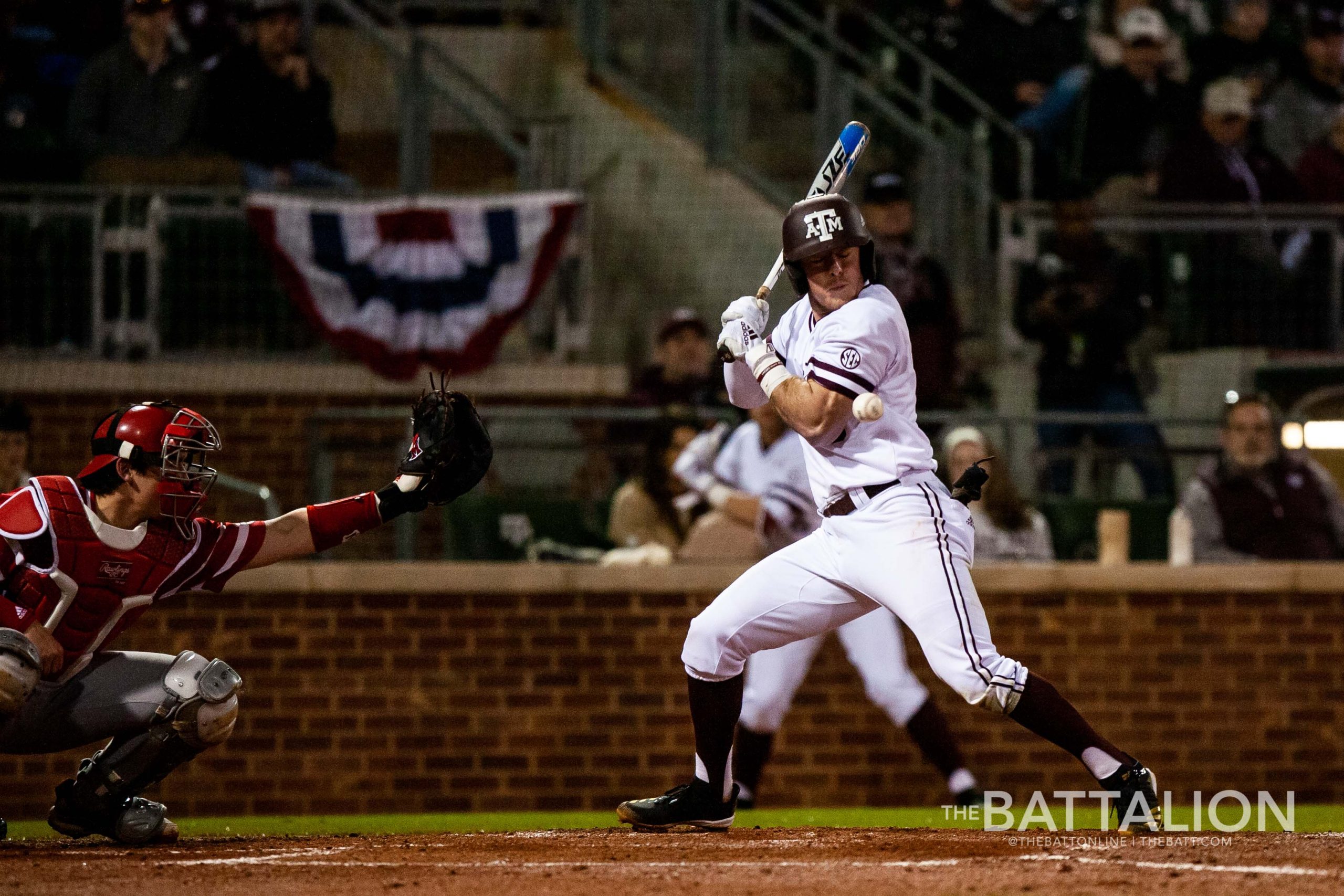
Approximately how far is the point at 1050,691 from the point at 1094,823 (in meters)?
2.35

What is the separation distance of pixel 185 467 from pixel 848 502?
1931mm

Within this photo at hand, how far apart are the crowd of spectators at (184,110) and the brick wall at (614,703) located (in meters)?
2.87

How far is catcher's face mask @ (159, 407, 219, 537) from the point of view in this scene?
5523 mm

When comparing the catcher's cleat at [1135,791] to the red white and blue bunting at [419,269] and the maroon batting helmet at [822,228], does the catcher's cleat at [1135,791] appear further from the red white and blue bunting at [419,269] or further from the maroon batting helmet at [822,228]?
the red white and blue bunting at [419,269]

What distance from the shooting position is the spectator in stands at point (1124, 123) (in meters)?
11.3

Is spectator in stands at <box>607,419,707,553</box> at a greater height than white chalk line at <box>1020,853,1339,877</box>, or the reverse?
spectator in stands at <box>607,419,707,553</box>

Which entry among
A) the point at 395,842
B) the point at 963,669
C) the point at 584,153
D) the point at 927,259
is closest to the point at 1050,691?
the point at 963,669

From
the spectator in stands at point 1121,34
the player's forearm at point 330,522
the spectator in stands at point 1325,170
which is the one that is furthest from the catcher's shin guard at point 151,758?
the spectator in stands at point 1121,34

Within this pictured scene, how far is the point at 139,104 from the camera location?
10539mm

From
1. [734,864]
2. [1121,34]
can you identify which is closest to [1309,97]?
[1121,34]

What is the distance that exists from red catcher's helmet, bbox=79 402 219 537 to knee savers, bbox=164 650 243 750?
41 cm

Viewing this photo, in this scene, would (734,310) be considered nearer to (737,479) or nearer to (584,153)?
(737,479)

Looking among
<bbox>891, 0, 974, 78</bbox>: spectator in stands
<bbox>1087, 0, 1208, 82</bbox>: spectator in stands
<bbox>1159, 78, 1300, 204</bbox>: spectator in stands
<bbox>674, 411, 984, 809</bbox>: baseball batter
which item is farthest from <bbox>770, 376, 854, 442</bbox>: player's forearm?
<bbox>1087, 0, 1208, 82</bbox>: spectator in stands

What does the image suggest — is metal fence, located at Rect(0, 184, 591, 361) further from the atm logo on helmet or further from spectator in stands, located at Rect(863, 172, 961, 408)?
the atm logo on helmet
